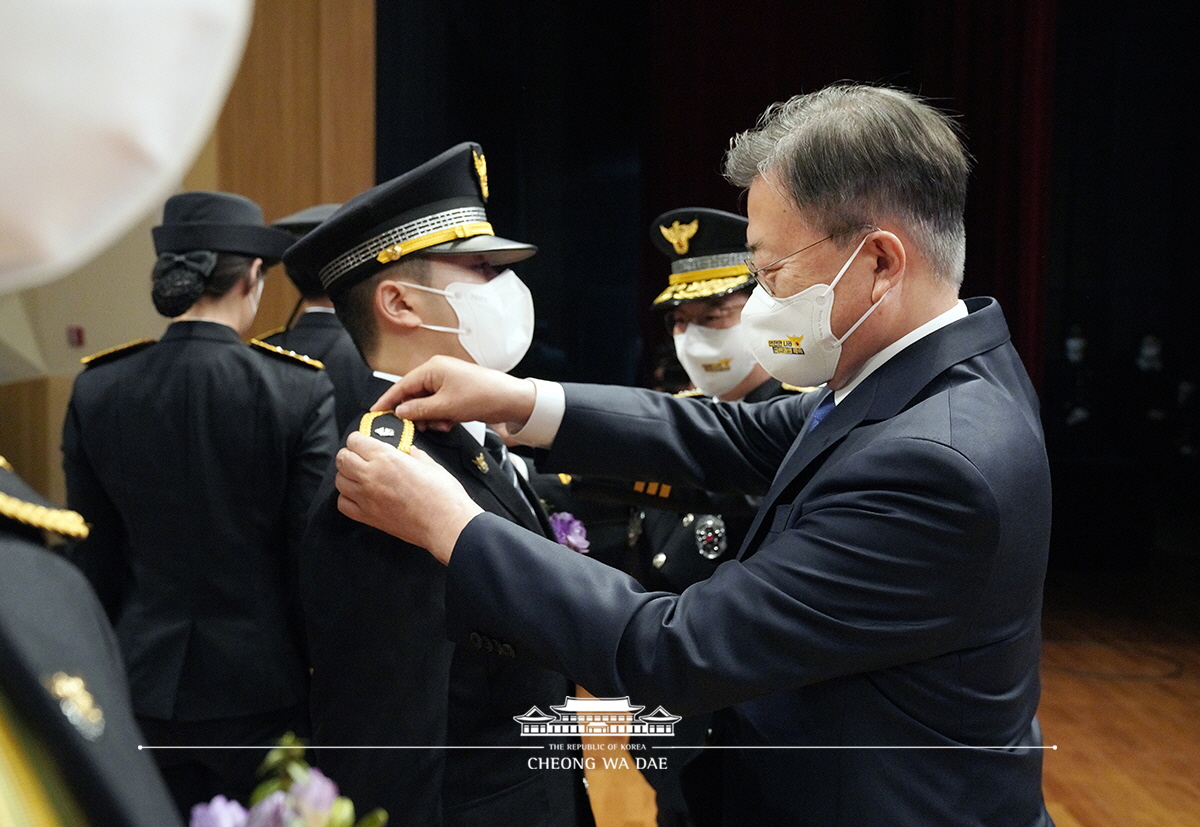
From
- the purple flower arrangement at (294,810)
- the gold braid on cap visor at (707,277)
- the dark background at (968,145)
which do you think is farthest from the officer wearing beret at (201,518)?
the dark background at (968,145)

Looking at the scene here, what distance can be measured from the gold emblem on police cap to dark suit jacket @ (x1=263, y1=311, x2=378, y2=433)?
2351 millimetres

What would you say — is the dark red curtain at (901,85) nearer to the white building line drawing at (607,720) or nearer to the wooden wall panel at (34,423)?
the wooden wall panel at (34,423)

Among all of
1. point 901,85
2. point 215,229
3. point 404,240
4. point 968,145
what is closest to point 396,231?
point 404,240

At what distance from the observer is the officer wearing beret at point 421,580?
1.14 metres

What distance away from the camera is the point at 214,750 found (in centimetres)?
195

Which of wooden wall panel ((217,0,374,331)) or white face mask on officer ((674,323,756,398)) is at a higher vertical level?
wooden wall panel ((217,0,374,331))

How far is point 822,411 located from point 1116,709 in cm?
368

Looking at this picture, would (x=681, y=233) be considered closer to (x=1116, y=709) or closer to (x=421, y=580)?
(x=421, y=580)

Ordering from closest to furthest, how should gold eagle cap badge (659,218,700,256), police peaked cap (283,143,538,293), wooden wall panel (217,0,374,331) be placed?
police peaked cap (283,143,538,293)
gold eagle cap badge (659,218,700,256)
wooden wall panel (217,0,374,331)

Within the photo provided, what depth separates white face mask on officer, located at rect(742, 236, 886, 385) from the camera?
1195 mm

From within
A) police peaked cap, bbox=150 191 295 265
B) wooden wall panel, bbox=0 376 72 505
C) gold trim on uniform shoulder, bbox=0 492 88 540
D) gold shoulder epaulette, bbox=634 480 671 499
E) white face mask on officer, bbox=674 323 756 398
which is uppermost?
gold trim on uniform shoulder, bbox=0 492 88 540

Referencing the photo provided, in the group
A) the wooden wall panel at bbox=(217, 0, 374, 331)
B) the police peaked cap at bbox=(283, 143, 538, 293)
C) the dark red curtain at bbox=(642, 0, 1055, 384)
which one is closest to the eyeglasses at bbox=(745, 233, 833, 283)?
the police peaked cap at bbox=(283, 143, 538, 293)

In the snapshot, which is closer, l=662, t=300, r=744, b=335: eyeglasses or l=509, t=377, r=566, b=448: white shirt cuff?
l=509, t=377, r=566, b=448: white shirt cuff

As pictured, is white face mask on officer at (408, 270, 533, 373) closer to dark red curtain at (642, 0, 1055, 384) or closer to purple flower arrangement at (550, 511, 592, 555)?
purple flower arrangement at (550, 511, 592, 555)
